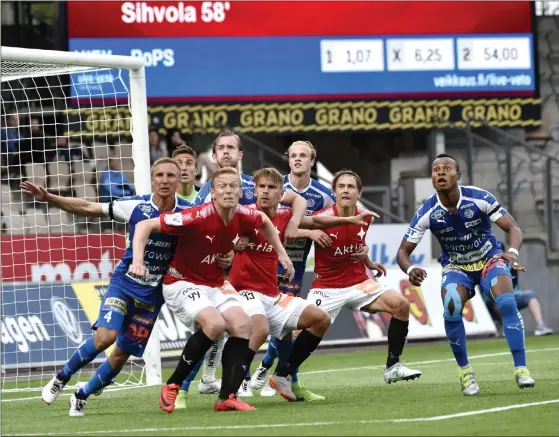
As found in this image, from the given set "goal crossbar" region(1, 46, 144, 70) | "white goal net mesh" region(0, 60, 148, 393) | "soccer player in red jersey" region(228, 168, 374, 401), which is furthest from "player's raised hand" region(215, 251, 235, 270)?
"white goal net mesh" region(0, 60, 148, 393)

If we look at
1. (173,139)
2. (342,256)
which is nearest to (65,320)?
(173,139)

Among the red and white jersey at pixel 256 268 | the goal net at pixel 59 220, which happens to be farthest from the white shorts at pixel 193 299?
the goal net at pixel 59 220

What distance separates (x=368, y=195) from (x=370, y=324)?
3456 millimetres

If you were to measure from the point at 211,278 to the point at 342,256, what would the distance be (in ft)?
7.45

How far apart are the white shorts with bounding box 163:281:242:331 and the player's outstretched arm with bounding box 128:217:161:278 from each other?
0.46m

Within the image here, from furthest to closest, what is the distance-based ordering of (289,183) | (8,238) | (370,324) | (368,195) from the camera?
(368,195) → (370,324) → (8,238) → (289,183)

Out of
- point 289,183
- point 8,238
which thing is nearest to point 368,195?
point 8,238

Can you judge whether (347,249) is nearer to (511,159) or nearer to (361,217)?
(361,217)

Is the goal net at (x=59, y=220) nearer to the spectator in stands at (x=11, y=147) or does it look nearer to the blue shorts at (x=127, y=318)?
the spectator in stands at (x=11, y=147)

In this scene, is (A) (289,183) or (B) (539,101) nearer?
(A) (289,183)

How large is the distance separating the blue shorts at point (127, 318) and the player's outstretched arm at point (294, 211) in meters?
1.40

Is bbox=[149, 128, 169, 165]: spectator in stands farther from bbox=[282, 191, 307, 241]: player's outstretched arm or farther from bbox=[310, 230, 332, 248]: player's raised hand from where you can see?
bbox=[310, 230, 332, 248]: player's raised hand

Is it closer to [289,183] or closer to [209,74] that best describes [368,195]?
[209,74]

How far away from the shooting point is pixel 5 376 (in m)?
15.9
